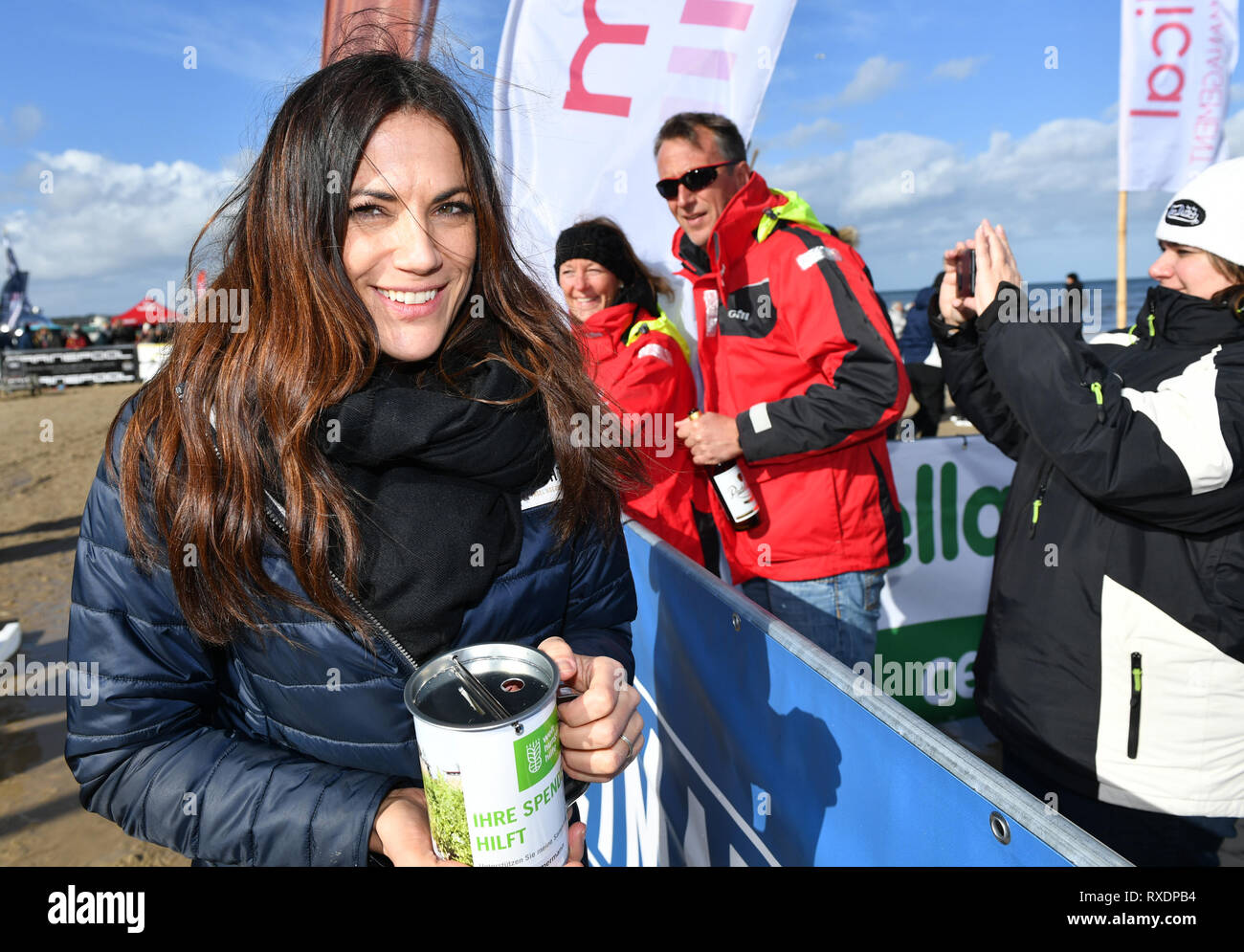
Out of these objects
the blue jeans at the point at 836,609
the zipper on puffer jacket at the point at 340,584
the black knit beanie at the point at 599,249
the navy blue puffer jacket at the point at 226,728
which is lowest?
the blue jeans at the point at 836,609

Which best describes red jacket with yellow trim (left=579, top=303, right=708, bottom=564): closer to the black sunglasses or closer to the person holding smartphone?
the black sunglasses

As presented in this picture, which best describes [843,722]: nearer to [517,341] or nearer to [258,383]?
[517,341]

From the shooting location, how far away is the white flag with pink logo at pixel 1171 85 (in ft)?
21.5

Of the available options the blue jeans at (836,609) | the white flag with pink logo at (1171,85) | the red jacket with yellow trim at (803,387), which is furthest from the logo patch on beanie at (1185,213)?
the white flag with pink logo at (1171,85)

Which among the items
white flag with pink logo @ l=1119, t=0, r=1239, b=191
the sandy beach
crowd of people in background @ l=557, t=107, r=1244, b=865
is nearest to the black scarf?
crowd of people in background @ l=557, t=107, r=1244, b=865

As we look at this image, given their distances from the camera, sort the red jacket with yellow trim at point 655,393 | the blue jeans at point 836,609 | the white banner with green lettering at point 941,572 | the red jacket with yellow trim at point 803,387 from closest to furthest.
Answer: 1. the red jacket with yellow trim at point 803,387
2. the blue jeans at point 836,609
3. the red jacket with yellow trim at point 655,393
4. the white banner with green lettering at point 941,572

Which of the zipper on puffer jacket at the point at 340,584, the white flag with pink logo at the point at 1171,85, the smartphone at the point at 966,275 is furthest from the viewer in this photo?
the white flag with pink logo at the point at 1171,85

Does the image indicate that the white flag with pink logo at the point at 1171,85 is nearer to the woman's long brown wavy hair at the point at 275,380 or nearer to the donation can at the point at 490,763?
the woman's long brown wavy hair at the point at 275,380

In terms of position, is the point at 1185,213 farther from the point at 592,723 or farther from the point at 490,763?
the point at 490,763

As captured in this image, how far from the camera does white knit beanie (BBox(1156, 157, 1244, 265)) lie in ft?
6.56

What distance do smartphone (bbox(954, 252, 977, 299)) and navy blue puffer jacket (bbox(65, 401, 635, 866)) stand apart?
195 cm

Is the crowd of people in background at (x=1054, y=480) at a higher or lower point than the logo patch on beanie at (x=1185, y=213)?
lower

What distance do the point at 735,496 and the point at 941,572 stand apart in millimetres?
2042

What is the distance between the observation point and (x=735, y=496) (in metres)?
3.01
